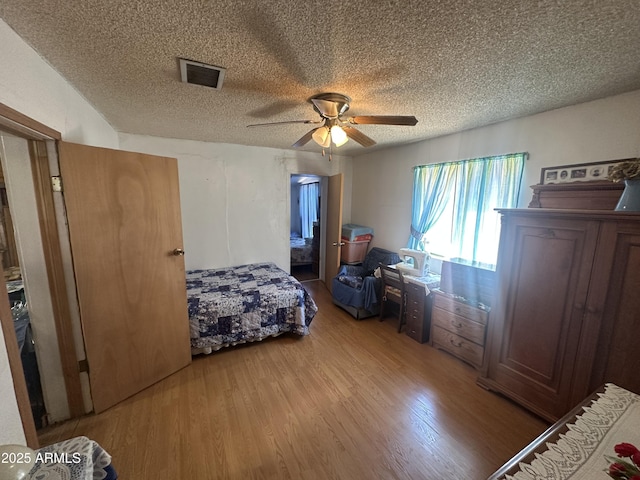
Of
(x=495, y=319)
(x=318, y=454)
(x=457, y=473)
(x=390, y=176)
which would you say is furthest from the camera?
(x=390, y=176)

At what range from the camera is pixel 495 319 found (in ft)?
6.69

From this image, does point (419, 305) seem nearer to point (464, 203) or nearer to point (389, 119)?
point (464, 203)

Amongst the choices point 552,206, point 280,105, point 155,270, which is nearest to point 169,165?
point 155,270

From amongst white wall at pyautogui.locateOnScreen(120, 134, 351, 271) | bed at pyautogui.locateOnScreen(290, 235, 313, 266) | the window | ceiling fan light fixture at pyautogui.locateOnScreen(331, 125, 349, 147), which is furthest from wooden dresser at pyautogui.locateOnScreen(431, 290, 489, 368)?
bed at pyautogui.locateOnScreen(290, 235, 313, 266)

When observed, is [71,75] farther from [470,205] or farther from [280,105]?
[470,205]

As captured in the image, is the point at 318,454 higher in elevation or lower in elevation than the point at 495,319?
lower

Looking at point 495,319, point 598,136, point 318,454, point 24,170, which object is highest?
point 598,136

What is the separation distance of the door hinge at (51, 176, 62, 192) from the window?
10.8ft

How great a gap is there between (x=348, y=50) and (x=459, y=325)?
2.46 metres

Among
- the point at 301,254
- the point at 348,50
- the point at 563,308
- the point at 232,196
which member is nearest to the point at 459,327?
the point at 563,308

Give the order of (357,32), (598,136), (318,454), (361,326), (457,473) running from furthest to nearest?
(361,326) → (598,136) → (318,454) → (457,473) → (357,32)

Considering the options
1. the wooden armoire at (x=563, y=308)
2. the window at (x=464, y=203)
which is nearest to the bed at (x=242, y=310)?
the window at (x=464, y=203)

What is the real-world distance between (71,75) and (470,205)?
3.44 m

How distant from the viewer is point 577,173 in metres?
1.97
